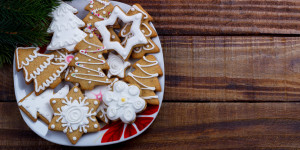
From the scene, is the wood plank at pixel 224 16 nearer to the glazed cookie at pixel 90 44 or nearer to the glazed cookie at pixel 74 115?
the glazed cookie at pixel 90 44

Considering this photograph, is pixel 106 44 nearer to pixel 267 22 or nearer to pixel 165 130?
pixel 165 130

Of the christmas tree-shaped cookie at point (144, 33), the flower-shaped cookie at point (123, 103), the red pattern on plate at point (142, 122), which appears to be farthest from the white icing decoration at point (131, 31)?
the red pattern on plate at point (142, 122)

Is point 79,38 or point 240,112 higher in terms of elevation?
point 79,38

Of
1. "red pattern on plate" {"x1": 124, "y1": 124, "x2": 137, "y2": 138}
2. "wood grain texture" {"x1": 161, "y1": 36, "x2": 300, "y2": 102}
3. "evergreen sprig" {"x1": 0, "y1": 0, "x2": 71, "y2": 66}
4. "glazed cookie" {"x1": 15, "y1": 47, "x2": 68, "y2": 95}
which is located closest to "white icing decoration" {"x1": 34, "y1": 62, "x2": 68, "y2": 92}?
"glazed cookie" {"x1": 15, "y1": 47, "x2": 68, "y2": 95}

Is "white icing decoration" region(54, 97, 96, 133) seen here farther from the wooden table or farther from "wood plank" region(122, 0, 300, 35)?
"wood plank" region(122, 0, 300, 35)

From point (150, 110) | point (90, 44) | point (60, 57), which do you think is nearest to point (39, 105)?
point (60, 57)

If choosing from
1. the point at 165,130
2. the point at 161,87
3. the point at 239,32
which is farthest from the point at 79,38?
the point at 239,32

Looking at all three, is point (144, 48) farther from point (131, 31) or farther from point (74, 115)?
point (74, 115)
